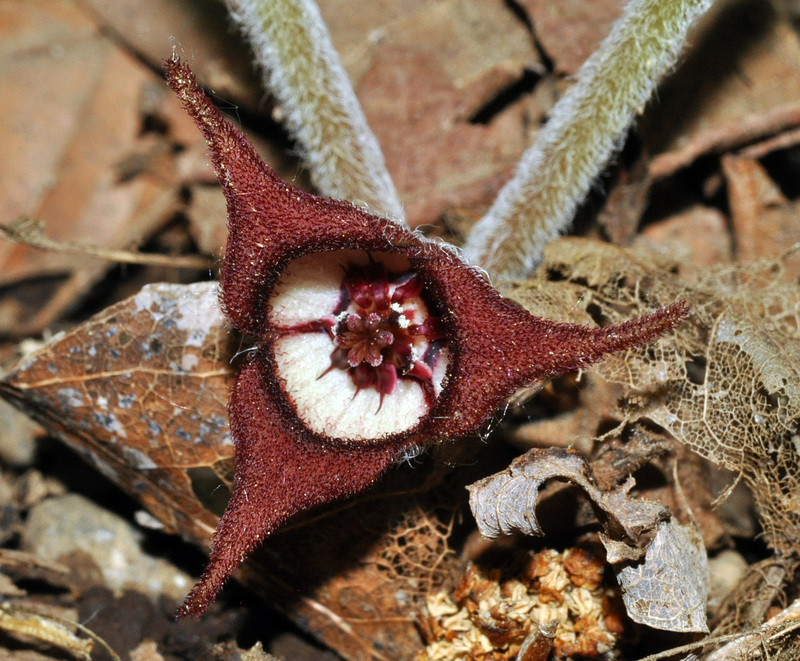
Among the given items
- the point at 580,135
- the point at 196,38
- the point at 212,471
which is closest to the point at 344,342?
the point at 212,471

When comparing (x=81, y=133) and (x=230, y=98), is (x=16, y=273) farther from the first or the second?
(x=230, y=98)

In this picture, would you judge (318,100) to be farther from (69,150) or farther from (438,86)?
(69,150)

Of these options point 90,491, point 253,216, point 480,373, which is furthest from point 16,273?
point 480,373

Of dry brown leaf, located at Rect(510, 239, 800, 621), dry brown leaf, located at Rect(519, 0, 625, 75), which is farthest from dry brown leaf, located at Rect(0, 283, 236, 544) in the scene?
dry brown leaf, located at Rect(519, 0, 625, 75)

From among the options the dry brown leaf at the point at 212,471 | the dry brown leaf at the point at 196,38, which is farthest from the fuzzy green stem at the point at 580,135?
the dry brown leaf at the point at 196,38

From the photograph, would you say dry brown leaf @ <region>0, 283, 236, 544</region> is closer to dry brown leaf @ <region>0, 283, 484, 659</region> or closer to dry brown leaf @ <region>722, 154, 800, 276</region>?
dry brown leaf @ <region>0, 283, 484, 659</region>
